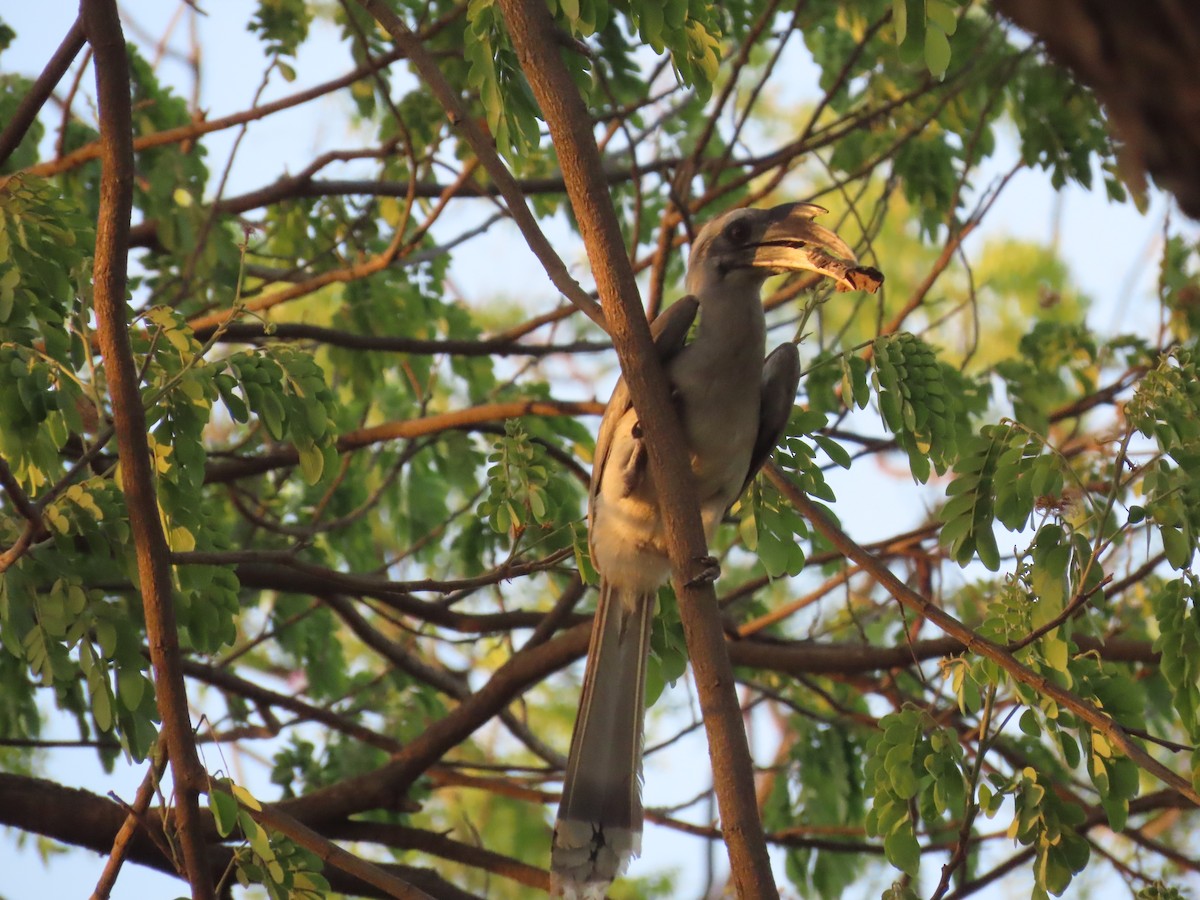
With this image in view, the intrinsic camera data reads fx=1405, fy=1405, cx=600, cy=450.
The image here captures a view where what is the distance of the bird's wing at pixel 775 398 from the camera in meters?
4.05

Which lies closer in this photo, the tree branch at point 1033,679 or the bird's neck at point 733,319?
the tree branch at point 1033,679

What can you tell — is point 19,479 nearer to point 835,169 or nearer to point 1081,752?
point 1081,752

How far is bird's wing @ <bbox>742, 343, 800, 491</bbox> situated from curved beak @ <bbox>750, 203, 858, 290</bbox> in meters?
0.27

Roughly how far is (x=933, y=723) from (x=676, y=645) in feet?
3.51

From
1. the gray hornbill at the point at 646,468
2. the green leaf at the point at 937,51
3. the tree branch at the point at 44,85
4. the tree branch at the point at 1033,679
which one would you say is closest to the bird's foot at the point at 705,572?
the tree branch at the point at 1033,679

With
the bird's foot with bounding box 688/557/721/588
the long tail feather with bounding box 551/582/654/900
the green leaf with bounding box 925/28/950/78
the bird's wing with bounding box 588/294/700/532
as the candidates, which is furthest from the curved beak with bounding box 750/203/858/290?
the long tail feather with bounding box 551/582/654/900

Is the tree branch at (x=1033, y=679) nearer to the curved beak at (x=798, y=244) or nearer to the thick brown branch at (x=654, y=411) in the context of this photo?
the thick brown branch at (x=654, y=411)

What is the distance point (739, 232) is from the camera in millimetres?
4121

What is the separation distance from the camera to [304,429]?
343 cm

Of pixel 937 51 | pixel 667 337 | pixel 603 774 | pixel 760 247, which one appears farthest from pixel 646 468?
pixel 937 51

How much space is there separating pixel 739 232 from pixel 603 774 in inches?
63.0

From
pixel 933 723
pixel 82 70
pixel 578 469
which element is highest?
pixel 82 70

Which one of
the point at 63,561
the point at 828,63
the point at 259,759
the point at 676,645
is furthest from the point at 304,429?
the point at 828,63

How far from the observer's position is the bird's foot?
319cm
